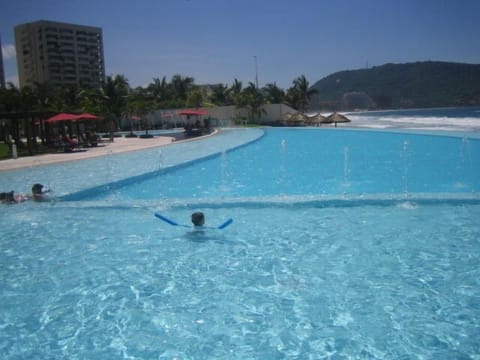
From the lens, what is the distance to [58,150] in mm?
19406

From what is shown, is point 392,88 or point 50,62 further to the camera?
point 392,88

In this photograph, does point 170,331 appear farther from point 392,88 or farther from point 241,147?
point 392,88

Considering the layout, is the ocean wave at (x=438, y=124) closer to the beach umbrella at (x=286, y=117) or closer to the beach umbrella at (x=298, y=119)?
the beach umbrella at (x=298, y=119)

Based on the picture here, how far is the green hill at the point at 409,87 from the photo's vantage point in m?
133

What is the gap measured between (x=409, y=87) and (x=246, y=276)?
160508 millimetres

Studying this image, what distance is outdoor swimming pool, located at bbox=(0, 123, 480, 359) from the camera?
145 inches

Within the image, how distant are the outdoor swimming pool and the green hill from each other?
130 m

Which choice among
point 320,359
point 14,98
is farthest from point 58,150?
point 320,359

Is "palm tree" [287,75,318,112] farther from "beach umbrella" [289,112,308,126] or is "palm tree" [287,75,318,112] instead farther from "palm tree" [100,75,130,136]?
"palm tree" [100,75,130,136]

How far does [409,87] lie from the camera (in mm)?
149500

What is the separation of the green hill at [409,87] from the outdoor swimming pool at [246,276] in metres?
130

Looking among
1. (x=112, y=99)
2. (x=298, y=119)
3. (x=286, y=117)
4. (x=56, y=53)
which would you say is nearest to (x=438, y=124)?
(x=298, y=119)

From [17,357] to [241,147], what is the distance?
17.2 meters

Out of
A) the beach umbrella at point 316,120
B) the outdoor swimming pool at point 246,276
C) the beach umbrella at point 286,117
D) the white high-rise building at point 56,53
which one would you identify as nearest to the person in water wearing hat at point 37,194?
the outdoor swimming pool at point 246,276
